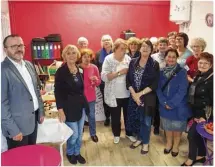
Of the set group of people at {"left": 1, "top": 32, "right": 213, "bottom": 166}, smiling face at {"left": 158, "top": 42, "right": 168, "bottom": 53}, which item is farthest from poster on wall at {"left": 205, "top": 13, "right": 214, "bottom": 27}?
smiling face at {"left": 158, "top": 42, "right": 168, "bottom": 53}

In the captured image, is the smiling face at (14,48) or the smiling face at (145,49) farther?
the smiling face at (145,49)

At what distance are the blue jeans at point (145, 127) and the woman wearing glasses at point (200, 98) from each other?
0.48 metres

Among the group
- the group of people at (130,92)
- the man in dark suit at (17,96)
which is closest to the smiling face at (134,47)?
the group of people at (130,92)

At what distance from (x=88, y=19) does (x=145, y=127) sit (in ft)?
10.2

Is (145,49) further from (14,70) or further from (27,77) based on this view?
(14,70)

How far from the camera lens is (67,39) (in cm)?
536

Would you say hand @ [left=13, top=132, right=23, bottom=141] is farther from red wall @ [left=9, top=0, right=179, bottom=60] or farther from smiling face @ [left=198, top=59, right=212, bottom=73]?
red wall @ [left=9, top=0, right=179, bottom=60]

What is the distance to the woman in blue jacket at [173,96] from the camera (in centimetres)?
274

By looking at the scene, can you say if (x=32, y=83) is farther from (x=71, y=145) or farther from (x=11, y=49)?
(x=71, y=145)

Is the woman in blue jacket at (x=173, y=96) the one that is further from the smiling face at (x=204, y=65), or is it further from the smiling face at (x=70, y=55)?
the smiling face at (x=70, y=55)

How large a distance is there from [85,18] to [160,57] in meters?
2.52

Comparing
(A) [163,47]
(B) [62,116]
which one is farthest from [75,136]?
(A) [163,47]

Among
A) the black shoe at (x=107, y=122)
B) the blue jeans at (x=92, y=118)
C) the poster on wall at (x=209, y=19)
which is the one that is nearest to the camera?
the blue jeans at (x=92, y=118)

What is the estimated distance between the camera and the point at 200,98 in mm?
2619
